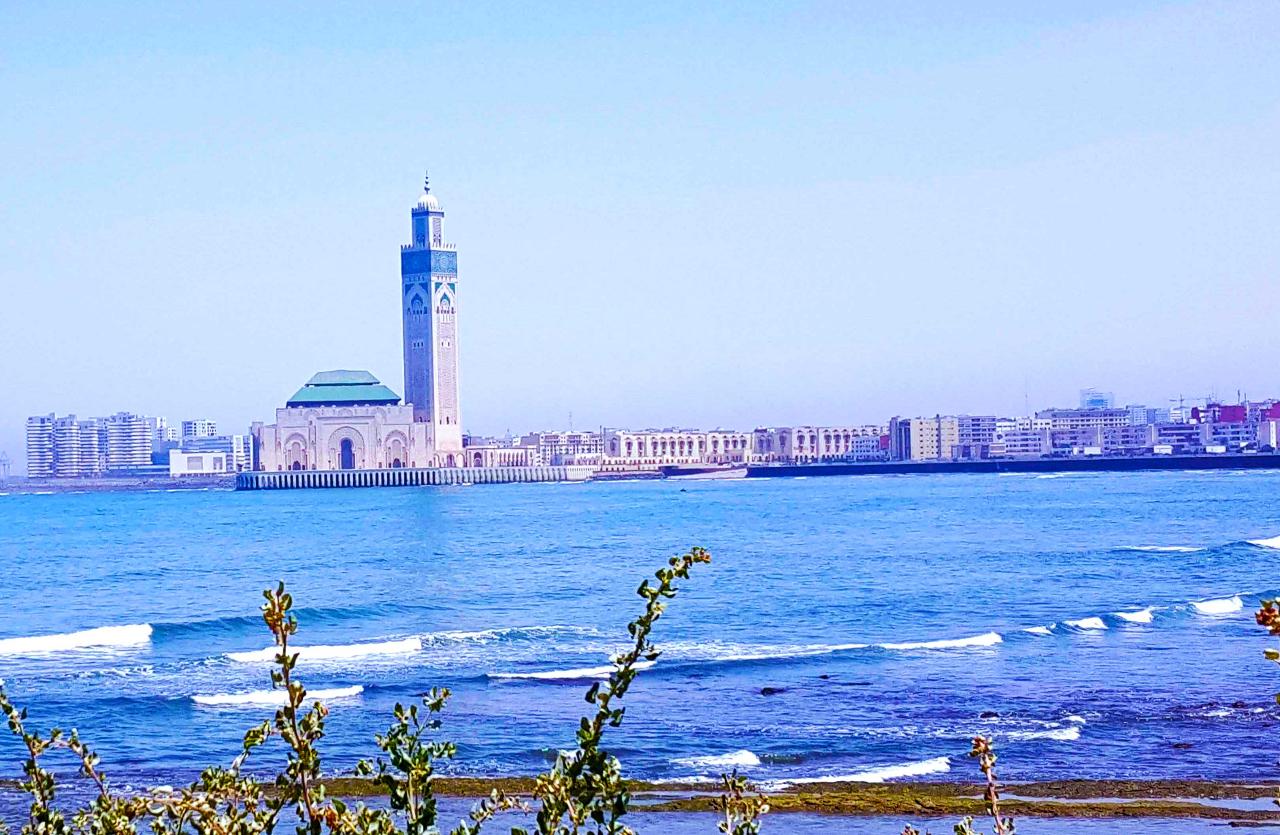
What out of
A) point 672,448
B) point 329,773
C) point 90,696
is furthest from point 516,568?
point 672,448

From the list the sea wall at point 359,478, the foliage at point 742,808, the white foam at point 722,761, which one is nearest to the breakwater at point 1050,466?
the sea wall at point 359,478

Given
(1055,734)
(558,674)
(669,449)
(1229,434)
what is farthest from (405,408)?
(1055,734)

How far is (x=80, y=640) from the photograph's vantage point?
33562mm

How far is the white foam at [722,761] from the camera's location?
17953 mm

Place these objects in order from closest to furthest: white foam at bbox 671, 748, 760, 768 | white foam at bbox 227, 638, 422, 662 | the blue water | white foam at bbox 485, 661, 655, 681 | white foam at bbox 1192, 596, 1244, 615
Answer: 1. white foam at bbox 671, 748, 760, 768
2. the blue water
3. white foam at bbox 485, 661, 655, 681
4. white foam at bbox 227, 638, 422, 662
5. white foam at bbox 1192, 596, 1244, 615

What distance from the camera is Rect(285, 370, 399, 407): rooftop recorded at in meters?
159

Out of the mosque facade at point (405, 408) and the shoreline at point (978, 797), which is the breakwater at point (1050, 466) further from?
the shoreline at point (978, 797)

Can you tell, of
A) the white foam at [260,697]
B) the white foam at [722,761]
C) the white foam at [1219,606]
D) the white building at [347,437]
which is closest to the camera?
the white foam at [722,761]

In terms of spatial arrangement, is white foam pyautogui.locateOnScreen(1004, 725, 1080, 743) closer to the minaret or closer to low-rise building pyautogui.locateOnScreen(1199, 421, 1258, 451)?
the minaret

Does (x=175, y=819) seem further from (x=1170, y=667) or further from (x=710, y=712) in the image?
(x=1170, y=667)

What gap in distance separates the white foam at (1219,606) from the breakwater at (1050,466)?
120m

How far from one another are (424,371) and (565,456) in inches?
1635

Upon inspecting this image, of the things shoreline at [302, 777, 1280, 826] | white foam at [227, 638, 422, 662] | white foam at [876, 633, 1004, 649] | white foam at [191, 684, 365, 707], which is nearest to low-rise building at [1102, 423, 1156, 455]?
white foam at [876, 633, 1004, 649]

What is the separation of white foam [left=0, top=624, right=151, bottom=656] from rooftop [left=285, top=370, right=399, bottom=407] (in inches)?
4900
